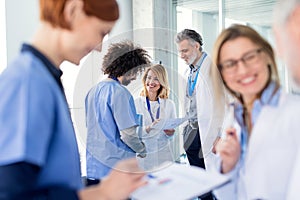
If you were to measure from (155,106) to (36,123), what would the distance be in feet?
2.70

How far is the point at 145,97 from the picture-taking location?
1438 mm

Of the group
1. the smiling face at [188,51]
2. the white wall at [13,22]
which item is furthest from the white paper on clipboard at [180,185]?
the white wall at [13,22]

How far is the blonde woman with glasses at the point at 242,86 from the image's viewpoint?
754mm

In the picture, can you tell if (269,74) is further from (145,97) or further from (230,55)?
(145,97)

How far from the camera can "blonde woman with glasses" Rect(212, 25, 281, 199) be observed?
2.48 ft

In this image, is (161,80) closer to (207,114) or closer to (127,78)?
(127,78)

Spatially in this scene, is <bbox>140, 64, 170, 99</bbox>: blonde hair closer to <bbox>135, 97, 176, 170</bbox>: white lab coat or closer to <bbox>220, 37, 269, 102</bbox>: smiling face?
<bbox>135, 97, 176, 170</bbox>: white lab coat

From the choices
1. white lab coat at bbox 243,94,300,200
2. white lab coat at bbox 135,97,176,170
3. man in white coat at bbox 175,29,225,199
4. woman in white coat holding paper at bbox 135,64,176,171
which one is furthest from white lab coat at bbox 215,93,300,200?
woman in white coat holding paper at bbox 135,64,176,171

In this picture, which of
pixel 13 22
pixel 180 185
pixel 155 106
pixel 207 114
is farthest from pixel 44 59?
pixel 13 22

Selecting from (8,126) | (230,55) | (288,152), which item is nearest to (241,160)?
(288,152)

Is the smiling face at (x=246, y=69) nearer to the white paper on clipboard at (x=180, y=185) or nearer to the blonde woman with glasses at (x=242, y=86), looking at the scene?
the blonde woman with glasses at (x=242, y=86)

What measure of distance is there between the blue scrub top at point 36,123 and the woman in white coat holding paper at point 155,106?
2.02ft

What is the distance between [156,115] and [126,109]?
14 cm

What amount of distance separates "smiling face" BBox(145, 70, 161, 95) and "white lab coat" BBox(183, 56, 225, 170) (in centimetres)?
31
